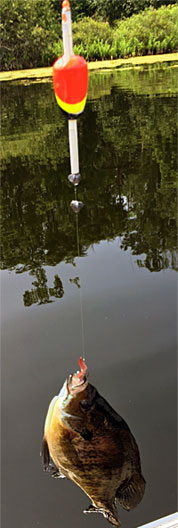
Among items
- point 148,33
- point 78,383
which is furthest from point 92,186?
point 148,33

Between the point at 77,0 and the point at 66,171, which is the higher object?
the point at 77,0

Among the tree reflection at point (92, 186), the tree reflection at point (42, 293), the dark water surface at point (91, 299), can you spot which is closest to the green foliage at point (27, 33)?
the tree reflection at point (92, 186)

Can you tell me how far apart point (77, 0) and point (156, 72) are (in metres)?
4.89

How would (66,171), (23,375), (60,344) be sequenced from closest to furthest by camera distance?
(23,375)
(60,344)
(66,171)

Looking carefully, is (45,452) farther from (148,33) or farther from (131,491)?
(148,33)

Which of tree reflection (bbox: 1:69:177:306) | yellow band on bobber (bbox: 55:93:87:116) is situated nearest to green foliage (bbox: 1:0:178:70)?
tree reflection (bbox: 1:69:177:306)

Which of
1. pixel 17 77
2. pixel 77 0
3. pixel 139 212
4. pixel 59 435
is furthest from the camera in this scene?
pixel 77 0

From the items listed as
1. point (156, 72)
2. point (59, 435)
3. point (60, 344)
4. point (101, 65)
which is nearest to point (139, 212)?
point (60, 344)

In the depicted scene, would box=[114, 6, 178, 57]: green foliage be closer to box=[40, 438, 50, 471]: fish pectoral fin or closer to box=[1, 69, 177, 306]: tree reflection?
box=[1, 69, 177, 306]: tree reflection

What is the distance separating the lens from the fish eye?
162 cm

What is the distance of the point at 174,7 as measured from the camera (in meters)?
13.8

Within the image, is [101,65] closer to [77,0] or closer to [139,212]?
[77,0]

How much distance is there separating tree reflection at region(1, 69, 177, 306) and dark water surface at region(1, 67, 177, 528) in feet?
0.05

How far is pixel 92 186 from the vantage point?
4910mm
